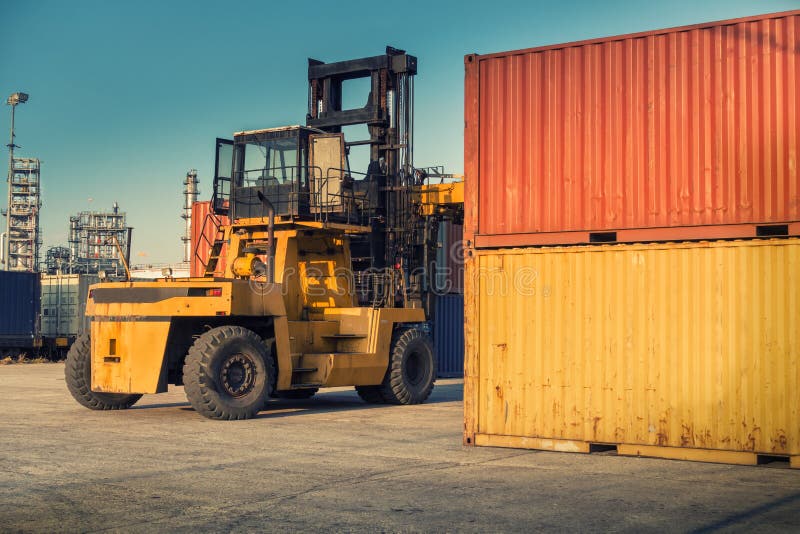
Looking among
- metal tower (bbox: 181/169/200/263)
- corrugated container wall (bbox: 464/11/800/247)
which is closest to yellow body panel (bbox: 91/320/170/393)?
corrugated container wall (bbox: 464/11/800/247)

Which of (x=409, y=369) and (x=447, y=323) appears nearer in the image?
(x=409, y=369)

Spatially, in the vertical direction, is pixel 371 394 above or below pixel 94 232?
below

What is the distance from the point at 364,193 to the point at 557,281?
22.1 feet

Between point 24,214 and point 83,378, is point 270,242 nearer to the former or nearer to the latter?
point 83,378

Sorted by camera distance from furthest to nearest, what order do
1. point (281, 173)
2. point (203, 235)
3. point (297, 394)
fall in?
1. point (297, 394)
2. point (281, 173)
3. point (203, 235)

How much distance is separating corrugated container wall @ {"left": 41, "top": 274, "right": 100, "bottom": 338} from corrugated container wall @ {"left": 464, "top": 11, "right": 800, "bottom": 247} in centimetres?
2760

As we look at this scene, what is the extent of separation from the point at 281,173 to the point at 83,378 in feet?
15.2

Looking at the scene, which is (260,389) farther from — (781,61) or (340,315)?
(781,61)

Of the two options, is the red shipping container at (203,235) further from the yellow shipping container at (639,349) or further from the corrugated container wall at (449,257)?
the corrugated container wall at (449,257)

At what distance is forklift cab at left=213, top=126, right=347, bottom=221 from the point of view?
1577 cm

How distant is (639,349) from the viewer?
1032 centimetres

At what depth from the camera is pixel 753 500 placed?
25.2ft

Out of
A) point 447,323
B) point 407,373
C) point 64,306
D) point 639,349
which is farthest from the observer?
point 64,306

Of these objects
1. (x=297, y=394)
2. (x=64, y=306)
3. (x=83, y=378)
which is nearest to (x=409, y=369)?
(x=297, y=394)
